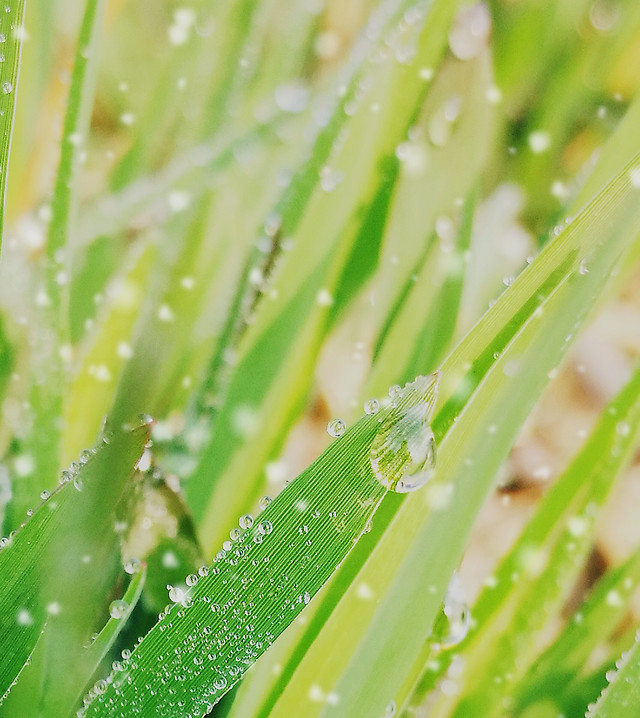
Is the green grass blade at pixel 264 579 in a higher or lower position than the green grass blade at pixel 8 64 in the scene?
lower

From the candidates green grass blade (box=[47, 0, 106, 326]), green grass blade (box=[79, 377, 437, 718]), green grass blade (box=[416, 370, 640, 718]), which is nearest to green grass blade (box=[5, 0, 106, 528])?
green grass blade (box=[47, 0, 106, 326])

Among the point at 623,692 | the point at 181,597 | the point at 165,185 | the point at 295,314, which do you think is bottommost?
the point at 623,692

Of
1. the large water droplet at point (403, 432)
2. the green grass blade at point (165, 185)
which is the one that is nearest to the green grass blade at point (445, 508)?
the large water droplet at point (403, 432)

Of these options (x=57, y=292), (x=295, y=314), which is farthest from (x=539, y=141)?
(x=57, y=292)

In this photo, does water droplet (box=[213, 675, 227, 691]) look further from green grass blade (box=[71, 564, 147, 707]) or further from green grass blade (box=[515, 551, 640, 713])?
green grass blade (box=[515, 551, 640, 713])

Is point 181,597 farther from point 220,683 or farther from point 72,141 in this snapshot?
point 72,141

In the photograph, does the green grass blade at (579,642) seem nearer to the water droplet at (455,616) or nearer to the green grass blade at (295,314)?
the water droplet at (455,616)
